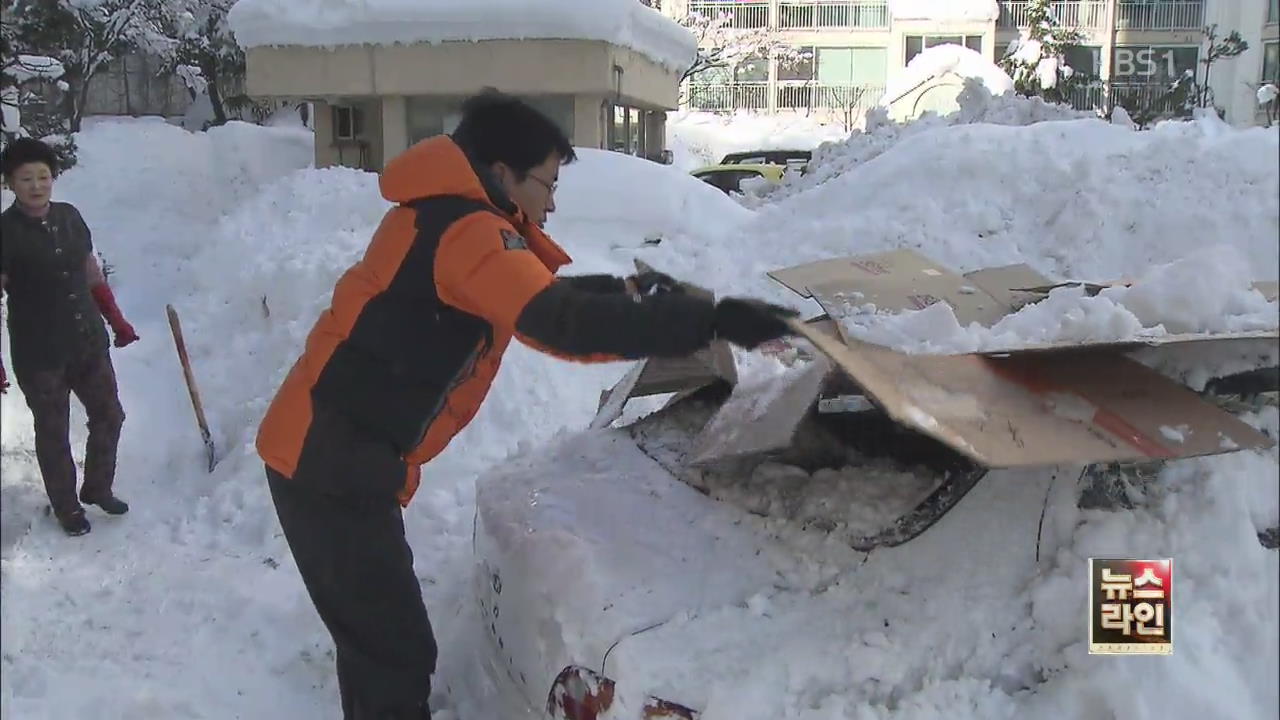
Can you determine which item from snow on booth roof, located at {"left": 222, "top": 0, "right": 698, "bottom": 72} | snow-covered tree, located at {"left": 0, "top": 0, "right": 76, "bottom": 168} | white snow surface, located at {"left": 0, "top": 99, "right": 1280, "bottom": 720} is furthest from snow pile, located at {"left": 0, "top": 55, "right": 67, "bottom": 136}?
snow on booth roof, located at {"left": 222, "top": 0, "right": 698, "bottom": 72}

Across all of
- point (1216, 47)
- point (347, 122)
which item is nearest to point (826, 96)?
point (1216, 47)

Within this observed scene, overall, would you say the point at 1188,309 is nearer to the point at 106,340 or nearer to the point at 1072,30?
the point at 1072,30

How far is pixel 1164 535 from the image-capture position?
1.67 meters

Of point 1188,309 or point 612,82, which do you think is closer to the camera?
point 1188,309

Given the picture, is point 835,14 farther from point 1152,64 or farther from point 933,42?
point 1152,64

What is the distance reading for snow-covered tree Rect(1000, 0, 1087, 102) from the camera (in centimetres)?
191

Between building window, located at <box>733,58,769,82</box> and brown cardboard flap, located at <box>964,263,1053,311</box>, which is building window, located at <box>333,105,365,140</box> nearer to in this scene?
building window, located at <box>733,58,769,82</box>

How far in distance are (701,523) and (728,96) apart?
130cm

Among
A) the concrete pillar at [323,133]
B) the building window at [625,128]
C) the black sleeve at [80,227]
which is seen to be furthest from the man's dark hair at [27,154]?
the concrete pillar at [323,133]

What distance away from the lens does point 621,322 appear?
5.82 ft

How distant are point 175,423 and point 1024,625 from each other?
4.66 meters

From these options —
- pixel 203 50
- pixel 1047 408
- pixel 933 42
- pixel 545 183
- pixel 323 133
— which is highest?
pixel 203 50

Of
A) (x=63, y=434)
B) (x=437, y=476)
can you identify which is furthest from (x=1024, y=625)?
(x=63, y=434)

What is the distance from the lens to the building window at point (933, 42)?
2.38m
